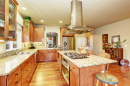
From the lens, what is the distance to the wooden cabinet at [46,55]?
14.0ft

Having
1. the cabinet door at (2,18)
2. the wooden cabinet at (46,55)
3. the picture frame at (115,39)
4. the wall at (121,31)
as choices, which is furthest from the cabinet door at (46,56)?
the picture frame at (115,39)

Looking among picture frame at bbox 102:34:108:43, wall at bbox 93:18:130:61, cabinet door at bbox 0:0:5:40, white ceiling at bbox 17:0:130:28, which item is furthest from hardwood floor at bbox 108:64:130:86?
cabinet door at bbox 0:0:5:40

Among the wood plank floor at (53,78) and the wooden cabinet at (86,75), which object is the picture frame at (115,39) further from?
the wooden cabinet at (86,75)

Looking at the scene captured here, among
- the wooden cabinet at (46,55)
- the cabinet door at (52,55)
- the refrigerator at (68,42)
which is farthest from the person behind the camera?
the refrigerator at (68,42)

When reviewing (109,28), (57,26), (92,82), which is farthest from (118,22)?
(92,82)

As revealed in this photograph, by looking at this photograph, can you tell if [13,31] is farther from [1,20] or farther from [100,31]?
[100,31]

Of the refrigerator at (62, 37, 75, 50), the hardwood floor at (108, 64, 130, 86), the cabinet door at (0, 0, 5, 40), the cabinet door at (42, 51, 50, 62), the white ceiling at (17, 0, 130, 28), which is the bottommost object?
the hardwood floor at (108, 64, 130, 86)

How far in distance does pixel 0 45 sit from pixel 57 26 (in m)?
4.05

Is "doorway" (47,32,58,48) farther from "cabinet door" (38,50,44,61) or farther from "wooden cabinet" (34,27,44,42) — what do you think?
"cabinet door" (38,50,44,61)

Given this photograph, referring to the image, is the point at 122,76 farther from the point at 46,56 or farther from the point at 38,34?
the point at 38,34

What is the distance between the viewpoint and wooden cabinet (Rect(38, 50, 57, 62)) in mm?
4266

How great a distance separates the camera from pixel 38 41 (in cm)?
463

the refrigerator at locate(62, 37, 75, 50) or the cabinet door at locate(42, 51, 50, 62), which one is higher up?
the refrigerator at locate(62, 37, 75, 50)

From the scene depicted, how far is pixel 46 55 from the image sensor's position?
4348 millimetres
